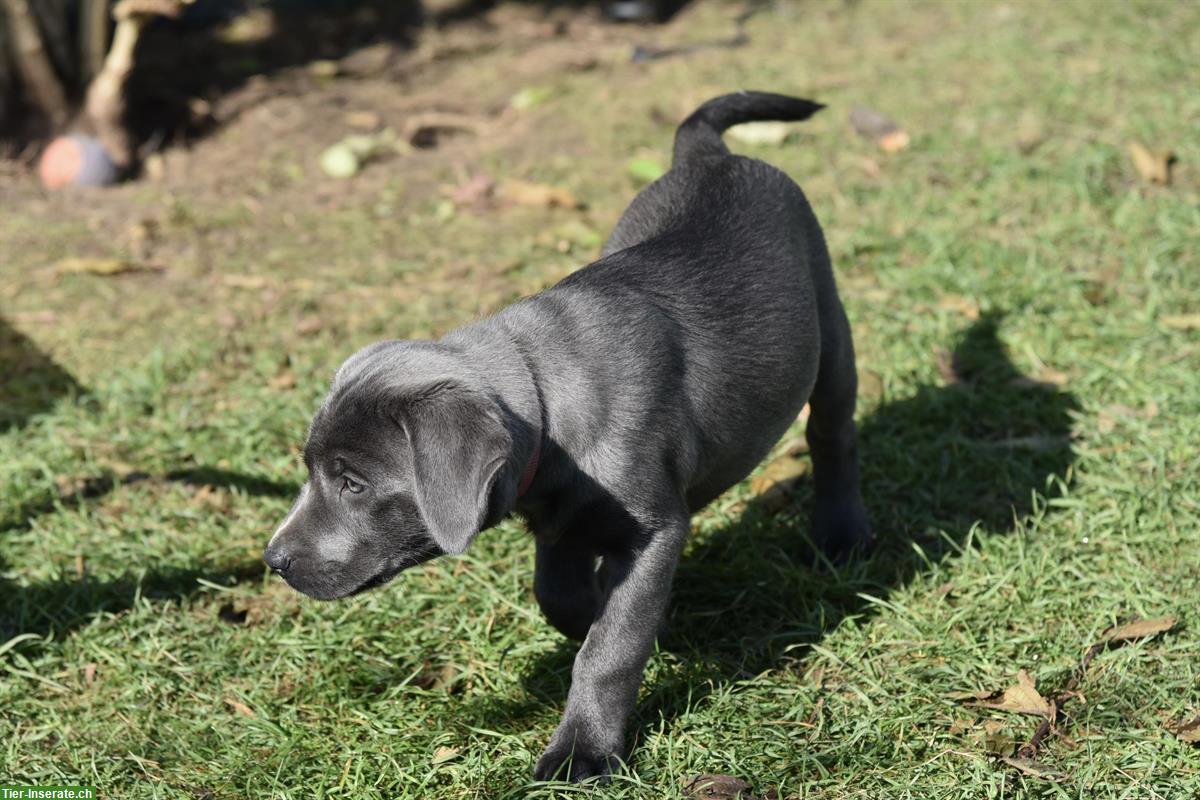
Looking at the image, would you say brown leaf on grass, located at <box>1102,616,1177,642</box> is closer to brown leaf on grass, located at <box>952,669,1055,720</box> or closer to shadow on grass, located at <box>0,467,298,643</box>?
brown leaf on grass, located at <box>952,669,1055,720</box>

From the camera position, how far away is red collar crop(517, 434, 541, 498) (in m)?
3.39

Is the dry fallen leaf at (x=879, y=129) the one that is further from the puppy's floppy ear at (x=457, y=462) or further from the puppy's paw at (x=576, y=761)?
the puppy's floppy ear at (x=457, y=462)

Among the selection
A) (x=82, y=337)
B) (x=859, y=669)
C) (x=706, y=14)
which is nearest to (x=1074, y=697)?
(x=859, y=669)

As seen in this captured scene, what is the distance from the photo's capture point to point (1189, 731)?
3.68 metres

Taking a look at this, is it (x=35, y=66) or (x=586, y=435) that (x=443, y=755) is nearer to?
(x=586, y=435)

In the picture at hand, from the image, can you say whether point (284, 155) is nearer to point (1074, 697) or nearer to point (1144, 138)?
point (1144, 138)

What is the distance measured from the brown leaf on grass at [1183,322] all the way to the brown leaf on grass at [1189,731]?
9.08 feet

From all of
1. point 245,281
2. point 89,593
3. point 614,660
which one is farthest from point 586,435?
point 245,281

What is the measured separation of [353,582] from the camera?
11.7 ft

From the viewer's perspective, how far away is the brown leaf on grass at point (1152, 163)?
750 centimetres

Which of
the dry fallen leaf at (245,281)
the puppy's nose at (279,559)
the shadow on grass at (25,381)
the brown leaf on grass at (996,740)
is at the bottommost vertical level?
the shadow on grass at (25,381)

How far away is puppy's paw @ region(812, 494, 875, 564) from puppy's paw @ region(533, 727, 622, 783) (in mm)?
1460

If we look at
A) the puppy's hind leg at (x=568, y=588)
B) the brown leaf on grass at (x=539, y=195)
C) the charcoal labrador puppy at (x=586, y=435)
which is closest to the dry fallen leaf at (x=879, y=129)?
the brown leaf on grass at (x=539, y=195)

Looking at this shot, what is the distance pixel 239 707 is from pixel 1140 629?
289 cm
